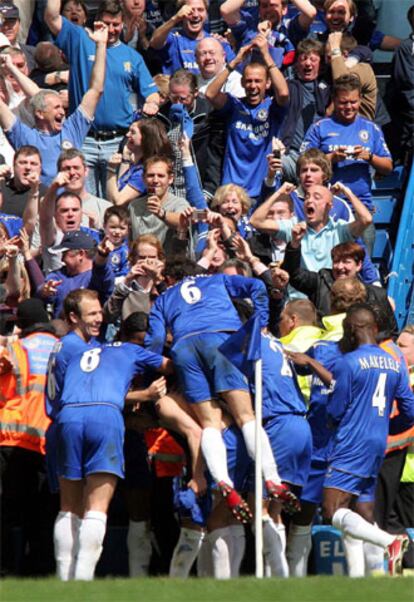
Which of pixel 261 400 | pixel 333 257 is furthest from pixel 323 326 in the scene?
pixel 261 400

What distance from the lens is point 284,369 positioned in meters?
11.6

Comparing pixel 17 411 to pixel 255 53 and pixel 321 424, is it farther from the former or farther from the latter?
pixel 255 53

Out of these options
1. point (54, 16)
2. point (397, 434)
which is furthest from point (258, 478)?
point (54, 16)

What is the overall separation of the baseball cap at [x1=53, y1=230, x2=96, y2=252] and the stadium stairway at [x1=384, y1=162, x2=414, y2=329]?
10.0 ft

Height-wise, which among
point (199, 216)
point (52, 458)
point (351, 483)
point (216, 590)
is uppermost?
point (199, 216)

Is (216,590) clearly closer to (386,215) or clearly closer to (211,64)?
(386,215)

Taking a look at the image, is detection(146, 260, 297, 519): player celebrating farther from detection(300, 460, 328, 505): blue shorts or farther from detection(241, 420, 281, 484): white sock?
detection(300, 460, 328, 505): blue shorts

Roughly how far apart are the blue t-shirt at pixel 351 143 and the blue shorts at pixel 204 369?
14.3 feet

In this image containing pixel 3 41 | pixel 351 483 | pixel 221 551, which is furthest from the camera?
pixel 3 41

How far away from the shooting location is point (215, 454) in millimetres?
10945

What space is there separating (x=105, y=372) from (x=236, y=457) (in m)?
1.06

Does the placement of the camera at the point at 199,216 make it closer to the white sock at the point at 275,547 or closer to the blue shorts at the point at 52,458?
the blue shorts at the point at 52,458

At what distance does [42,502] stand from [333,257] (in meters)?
3.09

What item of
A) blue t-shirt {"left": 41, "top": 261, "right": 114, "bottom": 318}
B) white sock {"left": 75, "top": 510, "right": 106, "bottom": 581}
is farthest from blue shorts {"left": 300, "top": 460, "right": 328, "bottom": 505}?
blue t-shirt {"left": 41, "top": 261, "right": 114, "bottom": 318}
